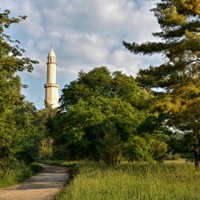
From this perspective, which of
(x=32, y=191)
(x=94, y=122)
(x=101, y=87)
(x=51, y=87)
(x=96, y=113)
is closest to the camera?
(x=32, y=191)

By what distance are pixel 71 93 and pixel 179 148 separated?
1929 centimetres

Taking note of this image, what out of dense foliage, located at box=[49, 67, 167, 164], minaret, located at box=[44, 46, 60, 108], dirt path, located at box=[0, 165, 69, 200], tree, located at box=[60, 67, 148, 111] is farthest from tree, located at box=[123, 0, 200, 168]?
minaret, located at box=[44, 46, 60, 108]

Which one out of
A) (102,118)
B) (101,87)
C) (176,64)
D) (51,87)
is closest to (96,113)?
(102,118)

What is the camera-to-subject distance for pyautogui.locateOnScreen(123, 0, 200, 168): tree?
51.1ft

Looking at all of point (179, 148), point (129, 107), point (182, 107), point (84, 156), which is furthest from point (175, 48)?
point (84, 156)

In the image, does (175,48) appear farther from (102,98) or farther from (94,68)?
(94,68)

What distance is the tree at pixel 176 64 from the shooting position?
15.6m

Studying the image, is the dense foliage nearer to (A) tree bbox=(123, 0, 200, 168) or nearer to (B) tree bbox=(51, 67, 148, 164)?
(B) tree bbox=(51, 67, 148, 164)

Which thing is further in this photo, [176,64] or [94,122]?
[94,122]

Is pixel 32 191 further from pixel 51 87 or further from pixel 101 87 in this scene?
pixel 51 87

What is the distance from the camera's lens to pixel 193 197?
9.11m

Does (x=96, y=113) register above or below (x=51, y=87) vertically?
below

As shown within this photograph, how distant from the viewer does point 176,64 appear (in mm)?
16547

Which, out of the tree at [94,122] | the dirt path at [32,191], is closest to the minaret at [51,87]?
the tree at [94,122]
